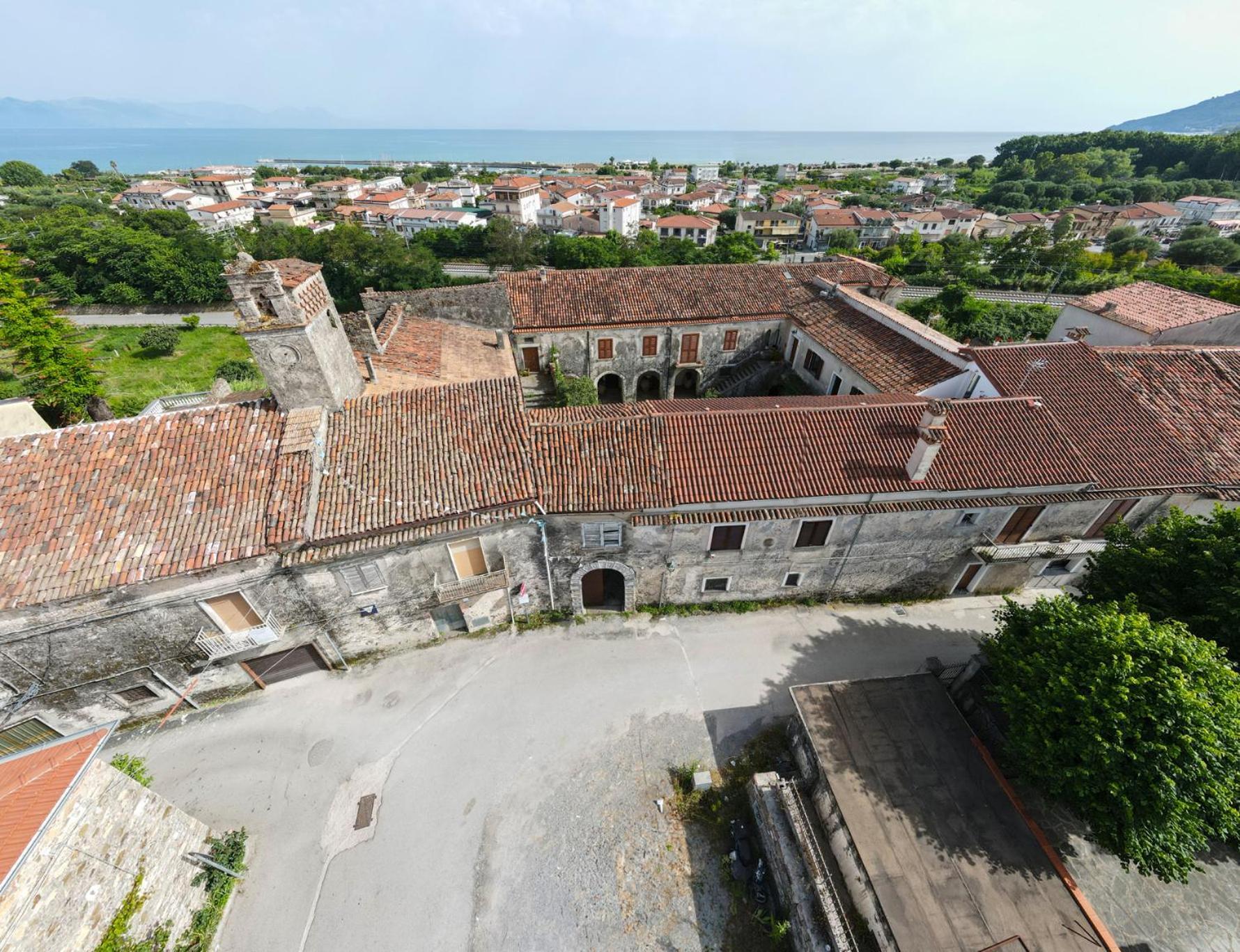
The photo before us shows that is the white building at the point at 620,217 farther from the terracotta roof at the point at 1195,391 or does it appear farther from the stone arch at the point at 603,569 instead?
the stone arch at the point at 603,569

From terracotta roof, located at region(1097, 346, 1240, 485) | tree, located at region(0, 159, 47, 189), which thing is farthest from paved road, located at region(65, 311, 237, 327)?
tree, located at region(0, 159, 47, 189)

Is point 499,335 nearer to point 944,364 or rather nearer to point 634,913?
point 944,364

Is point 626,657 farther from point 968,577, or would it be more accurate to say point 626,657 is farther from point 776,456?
point 968,577

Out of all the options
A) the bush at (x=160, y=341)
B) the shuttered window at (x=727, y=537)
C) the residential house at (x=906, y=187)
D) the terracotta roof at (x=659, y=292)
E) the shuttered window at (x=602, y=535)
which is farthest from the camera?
the residential house at (x=906, y=187)

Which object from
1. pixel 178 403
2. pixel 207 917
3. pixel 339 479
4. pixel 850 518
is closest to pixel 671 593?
pixel 850 518

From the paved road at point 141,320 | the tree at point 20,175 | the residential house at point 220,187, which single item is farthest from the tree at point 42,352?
the tree at point 20,175

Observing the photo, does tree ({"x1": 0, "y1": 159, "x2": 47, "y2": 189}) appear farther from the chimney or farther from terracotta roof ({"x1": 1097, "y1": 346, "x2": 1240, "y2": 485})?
terracotta roof ({"x1": 1097, "y1": 346, "x2": 1240, "y2": 485})
